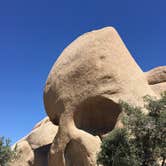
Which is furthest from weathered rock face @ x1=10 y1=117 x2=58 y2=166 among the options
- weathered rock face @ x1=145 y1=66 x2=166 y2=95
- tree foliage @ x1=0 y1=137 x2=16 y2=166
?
weathered rock face @ x1=145 y1=66 x2=166 y2=95

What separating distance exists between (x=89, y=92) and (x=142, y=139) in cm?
947

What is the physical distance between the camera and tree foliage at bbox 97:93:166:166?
49.1 ft

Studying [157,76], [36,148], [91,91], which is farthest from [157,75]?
[36,148]

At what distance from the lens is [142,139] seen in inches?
606

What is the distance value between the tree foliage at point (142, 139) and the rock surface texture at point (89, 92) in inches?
239

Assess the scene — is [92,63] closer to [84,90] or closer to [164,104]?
[84,90]

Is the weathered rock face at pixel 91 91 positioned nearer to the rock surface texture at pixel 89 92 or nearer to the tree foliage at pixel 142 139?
the rock surface texture at pixel 89 92

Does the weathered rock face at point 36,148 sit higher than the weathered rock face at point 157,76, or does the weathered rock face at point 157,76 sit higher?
the weathered rock face at point 157,76

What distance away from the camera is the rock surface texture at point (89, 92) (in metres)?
23.5

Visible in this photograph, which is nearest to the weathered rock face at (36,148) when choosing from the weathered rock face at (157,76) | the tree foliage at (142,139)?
the weathered rock face at (157,76)

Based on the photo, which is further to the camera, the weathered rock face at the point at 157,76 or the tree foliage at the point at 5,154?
the weathered rock face at the point at 157,76

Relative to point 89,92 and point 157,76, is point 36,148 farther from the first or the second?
point 157,76

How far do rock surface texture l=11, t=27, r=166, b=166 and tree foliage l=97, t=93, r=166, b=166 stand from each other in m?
6.08

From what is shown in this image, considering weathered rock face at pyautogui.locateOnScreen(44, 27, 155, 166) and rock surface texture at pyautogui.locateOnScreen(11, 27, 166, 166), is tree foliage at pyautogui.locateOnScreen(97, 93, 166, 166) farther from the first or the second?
weathered rock face at pyautogui.locateOnScreen(44, 27, 155, 166)
